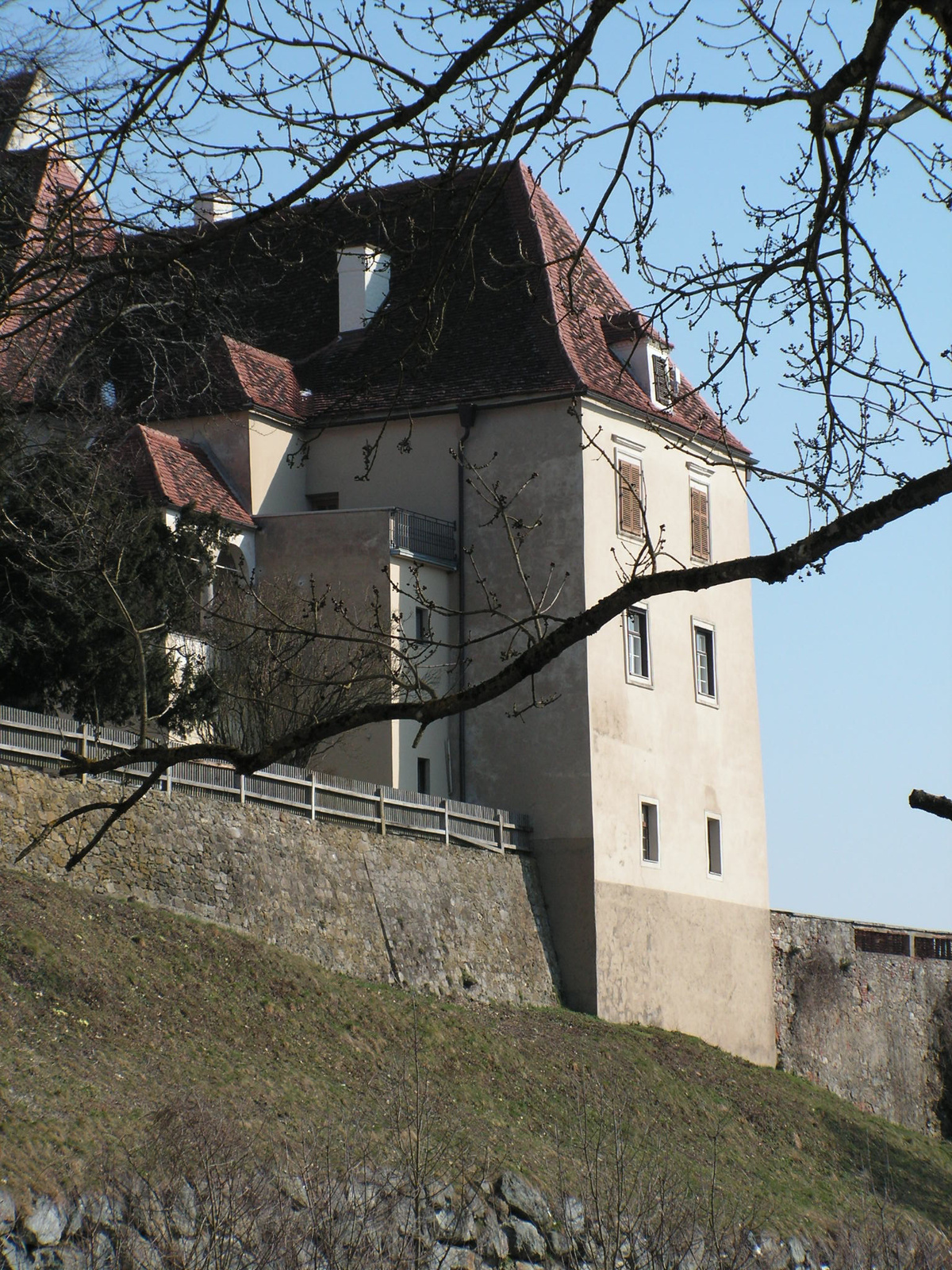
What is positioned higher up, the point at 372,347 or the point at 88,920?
the point at 372,347

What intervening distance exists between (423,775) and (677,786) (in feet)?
17.4

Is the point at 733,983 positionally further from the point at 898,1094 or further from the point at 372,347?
the point at 372,347

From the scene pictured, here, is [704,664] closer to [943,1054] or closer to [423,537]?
[423,537]

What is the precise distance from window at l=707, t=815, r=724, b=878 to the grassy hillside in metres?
4.81

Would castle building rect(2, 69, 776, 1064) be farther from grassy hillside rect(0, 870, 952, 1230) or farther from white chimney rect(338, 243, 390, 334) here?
grassy hillside rect(0, 870, 952, 1230)

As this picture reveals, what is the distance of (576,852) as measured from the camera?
3297 centimetres

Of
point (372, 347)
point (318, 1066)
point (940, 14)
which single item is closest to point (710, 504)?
point (372, 347)

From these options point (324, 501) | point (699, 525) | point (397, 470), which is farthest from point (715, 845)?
point (324, 501)

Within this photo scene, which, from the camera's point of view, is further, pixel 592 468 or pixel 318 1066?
pixel 592 468

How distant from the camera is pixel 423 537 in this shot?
33.9m

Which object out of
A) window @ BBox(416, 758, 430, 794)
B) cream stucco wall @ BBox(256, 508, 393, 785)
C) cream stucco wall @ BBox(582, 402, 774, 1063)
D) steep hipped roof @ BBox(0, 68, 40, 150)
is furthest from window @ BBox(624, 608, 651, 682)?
steep hipped roof @ BBox(0, 68, 40, 150)

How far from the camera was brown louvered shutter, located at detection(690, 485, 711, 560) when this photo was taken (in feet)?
123

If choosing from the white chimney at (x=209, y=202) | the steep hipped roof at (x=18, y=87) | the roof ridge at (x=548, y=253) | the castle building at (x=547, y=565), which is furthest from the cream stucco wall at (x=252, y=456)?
the white chimney at (x=209, y=202)

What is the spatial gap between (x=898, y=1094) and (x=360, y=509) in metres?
18.7
